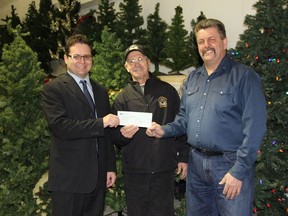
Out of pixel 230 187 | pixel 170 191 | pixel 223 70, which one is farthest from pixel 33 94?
pixel 230 187

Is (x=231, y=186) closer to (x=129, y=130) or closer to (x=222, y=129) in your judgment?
(x=222, y=129)

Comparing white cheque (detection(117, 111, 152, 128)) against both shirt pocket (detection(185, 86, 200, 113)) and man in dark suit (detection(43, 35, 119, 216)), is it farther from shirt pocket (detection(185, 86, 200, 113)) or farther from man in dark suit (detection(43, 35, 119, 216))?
shirt pocket (detection(185, 86, 200, 113))

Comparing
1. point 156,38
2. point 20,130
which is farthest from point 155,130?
point 156,38

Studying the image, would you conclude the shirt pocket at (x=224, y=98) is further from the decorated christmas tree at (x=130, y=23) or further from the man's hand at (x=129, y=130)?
the decorated christmas tree at (x=130, y=23)

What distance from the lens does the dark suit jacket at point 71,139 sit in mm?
2457

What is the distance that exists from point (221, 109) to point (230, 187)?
55 cm

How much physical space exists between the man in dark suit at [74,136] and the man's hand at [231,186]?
951 mm

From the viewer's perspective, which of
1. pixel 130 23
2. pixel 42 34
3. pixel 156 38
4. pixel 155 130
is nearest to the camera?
pixel 155 130

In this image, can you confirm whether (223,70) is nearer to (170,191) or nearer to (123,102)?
(123,102)

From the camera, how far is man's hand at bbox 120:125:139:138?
8.73 feet

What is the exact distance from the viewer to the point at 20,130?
3.44 m

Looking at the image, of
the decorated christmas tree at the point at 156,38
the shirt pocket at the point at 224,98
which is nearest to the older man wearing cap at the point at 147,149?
the shirt pocket at the point at 224,98

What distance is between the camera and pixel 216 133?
89.7 inches

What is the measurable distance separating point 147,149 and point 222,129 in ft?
2.54
